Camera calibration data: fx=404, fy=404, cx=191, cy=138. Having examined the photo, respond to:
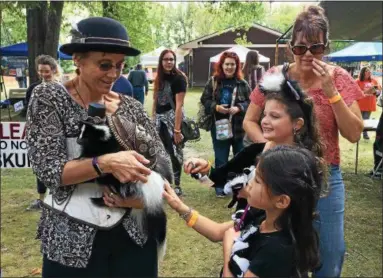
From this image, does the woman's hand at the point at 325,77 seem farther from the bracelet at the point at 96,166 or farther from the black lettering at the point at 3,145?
the black lettering at the point at 3,145

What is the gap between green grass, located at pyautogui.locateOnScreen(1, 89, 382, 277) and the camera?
348 cm

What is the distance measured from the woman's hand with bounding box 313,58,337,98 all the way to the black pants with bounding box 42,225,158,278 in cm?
108

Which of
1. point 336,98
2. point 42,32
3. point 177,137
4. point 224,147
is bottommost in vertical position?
point 224,147

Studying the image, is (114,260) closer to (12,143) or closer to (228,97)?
(12,143)

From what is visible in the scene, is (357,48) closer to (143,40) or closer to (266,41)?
(143,40)

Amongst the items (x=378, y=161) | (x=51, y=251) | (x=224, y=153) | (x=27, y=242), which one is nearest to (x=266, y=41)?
(x=378, y=161)

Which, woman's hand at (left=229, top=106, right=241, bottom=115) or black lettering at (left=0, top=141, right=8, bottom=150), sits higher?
woman's hand at (left=229, top=106, right=241, bottom=115)

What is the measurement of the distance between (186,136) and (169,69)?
2.80 ft

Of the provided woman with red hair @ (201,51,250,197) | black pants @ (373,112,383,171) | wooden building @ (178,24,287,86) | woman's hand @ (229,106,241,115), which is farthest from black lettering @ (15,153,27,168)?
wooden building @ (178,24,287,86)

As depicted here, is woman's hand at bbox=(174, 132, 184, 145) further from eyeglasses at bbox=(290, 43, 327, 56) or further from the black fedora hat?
the black fedora hat

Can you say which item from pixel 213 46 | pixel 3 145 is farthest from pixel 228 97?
pixel 213 46

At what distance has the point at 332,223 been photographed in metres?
2.13

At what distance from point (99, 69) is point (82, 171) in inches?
17.0

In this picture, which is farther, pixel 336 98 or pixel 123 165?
pixel 336 98
